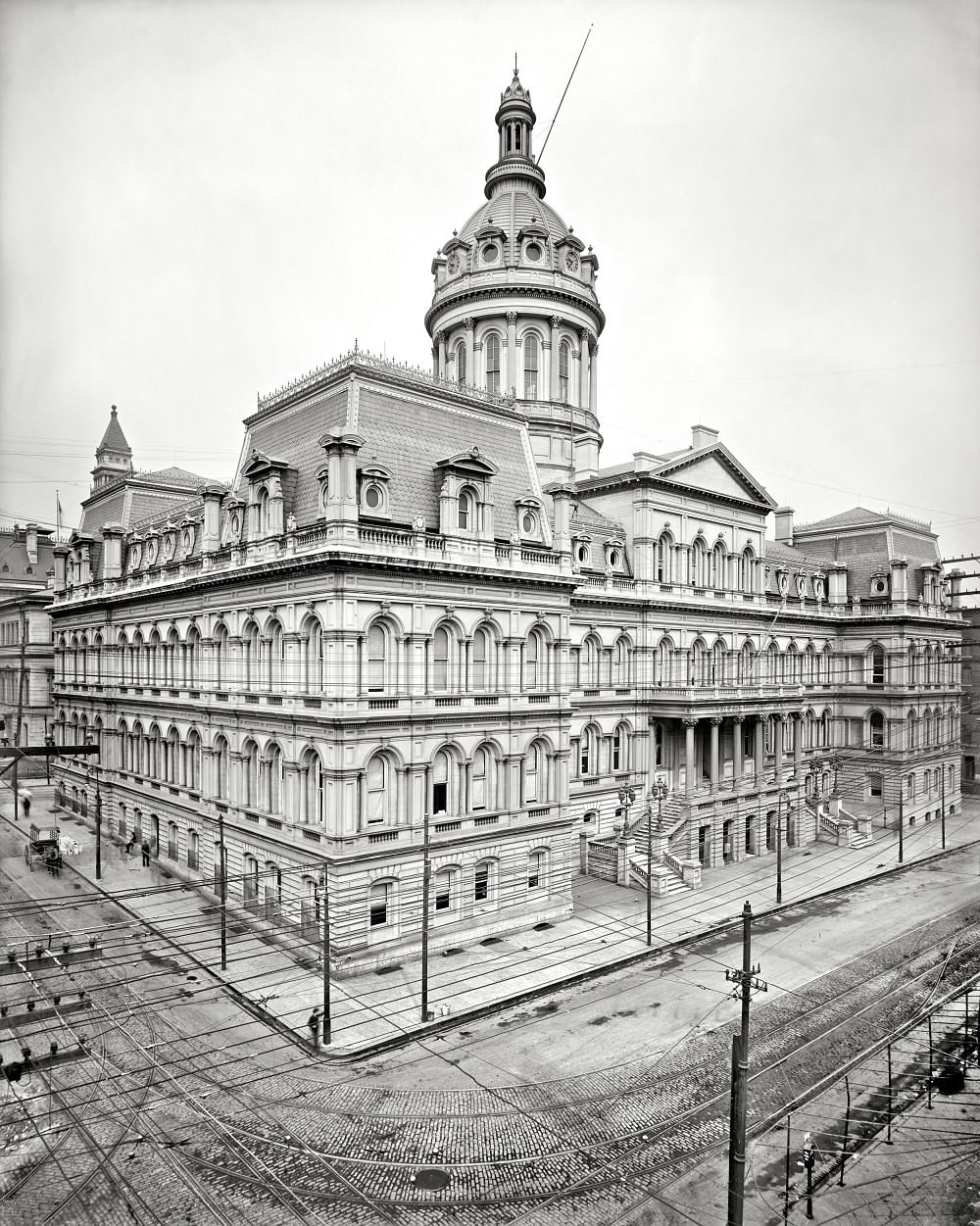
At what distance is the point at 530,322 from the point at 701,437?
15.1 metres

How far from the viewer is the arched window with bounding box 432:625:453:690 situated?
35.1 m

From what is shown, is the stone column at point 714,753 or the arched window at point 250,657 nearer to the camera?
the arched window at point 250,657

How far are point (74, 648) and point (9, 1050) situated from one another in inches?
1496

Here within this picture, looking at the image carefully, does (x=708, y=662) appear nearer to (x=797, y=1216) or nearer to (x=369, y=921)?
(x=369, y=921)

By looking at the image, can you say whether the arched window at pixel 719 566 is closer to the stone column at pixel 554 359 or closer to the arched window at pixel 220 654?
the stone column at pixel 554 359

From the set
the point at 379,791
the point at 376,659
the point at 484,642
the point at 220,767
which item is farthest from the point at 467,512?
the point at 220,767

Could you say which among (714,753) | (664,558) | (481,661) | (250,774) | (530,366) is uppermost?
(530,366)

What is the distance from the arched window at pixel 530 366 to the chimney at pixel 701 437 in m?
11.7

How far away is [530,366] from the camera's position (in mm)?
58969

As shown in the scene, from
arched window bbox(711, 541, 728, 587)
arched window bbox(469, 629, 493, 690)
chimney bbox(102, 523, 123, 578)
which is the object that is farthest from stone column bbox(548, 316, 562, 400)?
chimney bbox(102, 523, 123, 578)

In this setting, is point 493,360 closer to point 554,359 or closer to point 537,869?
point 554,359

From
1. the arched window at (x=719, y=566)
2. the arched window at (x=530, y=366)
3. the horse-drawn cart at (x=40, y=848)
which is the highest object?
the arched window at (x=530, y=366)

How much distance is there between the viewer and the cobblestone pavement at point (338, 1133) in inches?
731

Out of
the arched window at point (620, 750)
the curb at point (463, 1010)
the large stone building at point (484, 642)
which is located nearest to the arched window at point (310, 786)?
the large stone building at point (484, 642)
